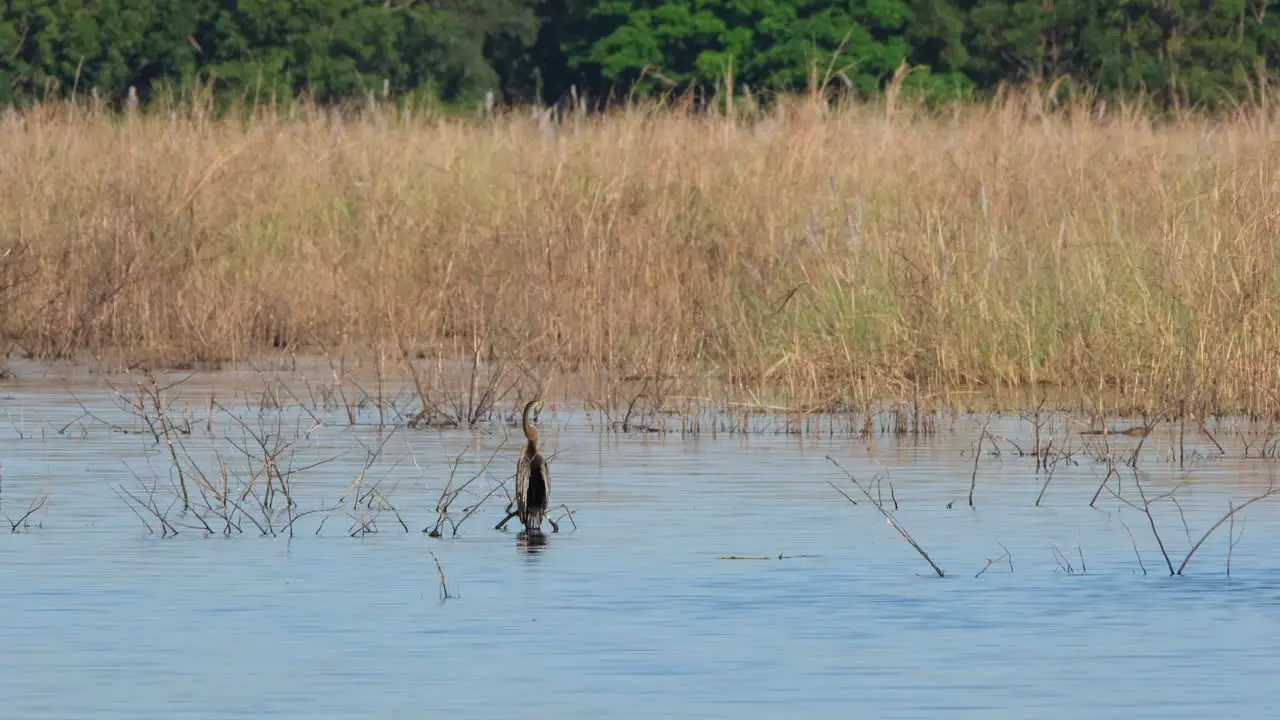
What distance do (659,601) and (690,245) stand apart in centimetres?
866

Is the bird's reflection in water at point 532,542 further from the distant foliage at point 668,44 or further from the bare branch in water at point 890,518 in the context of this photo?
the distant foliage at point 668,44

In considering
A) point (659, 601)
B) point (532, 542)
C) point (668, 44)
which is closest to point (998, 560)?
point (659, 601)

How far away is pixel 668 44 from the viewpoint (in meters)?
43.7

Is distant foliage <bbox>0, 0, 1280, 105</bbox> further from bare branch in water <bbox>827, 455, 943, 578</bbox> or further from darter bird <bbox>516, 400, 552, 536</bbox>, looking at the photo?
darter bird <bbox>516, 400, 552, 536</bbox>

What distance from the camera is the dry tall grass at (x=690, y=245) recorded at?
1327 cm

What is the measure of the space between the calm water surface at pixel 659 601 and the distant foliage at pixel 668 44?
28.9 meters

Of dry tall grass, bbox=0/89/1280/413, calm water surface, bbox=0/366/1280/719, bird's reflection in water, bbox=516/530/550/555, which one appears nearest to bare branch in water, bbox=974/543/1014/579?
calm water surface, bbox=0/366/1280/719

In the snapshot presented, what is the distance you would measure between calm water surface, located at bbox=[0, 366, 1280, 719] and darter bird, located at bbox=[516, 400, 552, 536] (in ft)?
0.37

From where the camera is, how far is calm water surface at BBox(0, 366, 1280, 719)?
19.7 feet

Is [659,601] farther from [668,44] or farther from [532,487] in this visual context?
[668,44]

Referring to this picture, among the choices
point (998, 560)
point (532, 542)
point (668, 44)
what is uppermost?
point (998, 560)

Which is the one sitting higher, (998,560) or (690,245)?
(998,560)

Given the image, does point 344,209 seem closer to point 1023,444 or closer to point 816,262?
point 816,262

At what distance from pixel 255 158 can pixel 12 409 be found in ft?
17.6
